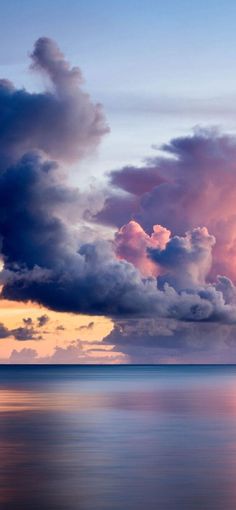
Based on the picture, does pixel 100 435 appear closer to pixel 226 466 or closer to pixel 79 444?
pixel 79 444

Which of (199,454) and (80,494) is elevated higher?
(199,454)

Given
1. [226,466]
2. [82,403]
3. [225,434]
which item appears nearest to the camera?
[226,466]

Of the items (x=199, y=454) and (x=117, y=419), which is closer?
(x=199, y=454)

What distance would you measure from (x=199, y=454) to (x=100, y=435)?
15722 millimetres

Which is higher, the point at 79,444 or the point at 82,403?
the point at 82,403

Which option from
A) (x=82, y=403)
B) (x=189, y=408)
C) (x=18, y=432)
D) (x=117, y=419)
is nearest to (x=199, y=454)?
(x=18, y=432)

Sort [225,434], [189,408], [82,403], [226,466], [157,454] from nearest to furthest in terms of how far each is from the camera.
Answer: [226,466] → [157,454] → [225,434] → [189,408] → [82,403]

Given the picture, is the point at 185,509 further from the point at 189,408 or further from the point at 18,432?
the point at 189,408

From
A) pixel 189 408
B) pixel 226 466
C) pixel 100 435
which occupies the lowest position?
pixel 226 466

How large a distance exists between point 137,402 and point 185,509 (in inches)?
3382

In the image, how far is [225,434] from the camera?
245 ft

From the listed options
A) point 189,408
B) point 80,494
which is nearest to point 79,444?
point 80,494

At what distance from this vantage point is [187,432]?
3046 inches

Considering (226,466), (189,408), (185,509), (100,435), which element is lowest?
(185,509)
